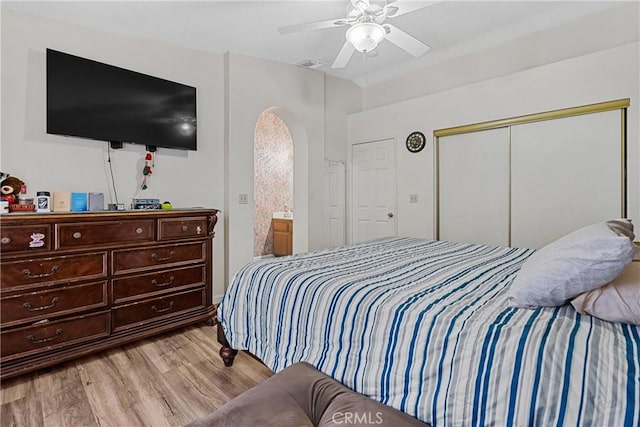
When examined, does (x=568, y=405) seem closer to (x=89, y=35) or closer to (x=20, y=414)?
(x=20, y=414)

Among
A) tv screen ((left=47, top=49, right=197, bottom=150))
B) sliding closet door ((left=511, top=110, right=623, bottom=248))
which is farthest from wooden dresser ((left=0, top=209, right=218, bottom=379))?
sliding closet door ((left=511, top=110, right=623, bottom=248))

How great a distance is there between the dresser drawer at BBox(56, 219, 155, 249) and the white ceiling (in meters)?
1.74

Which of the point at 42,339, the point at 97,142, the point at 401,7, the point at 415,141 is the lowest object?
the point at 42,339

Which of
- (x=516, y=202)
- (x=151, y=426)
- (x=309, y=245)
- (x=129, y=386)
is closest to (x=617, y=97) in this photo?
(x=516, y=202)

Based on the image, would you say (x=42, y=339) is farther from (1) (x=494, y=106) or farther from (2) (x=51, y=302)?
(1) (x=494, y=106)

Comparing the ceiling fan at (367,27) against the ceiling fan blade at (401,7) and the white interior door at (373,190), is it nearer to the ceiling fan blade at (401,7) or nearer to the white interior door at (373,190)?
the ceiling fan blade at (401,7)

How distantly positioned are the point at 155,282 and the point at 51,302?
65 cm

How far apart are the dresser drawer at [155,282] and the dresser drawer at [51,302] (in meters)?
0.10

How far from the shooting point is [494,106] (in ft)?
11.1

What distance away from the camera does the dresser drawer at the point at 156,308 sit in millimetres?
2455

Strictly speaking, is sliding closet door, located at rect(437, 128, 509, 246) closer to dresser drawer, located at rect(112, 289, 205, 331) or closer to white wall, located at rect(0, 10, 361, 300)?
white wall, located at rect(0, 10, 361, 300)

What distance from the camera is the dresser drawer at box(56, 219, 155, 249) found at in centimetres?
219

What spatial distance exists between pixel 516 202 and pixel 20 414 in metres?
4.00

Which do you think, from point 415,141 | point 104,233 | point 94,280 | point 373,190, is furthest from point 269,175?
point 94,280
